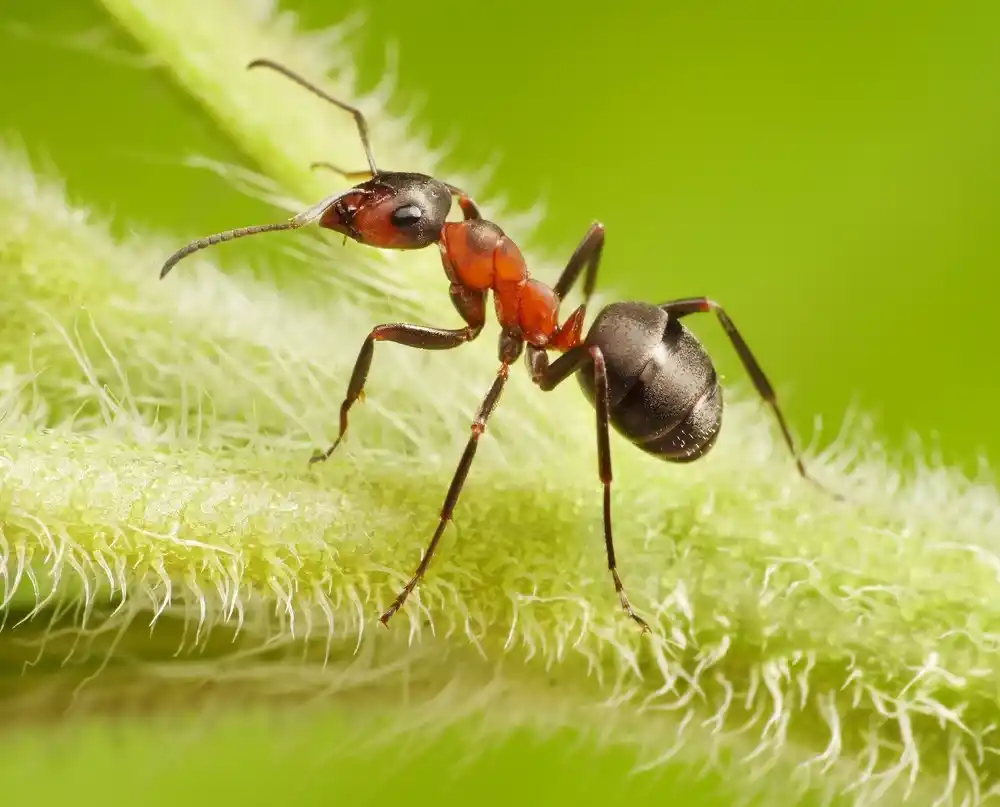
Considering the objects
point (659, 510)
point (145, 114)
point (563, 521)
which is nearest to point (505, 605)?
point (563, 521)

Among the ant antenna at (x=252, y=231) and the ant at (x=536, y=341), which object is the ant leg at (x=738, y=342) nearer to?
the ant at (x=536, y=341)

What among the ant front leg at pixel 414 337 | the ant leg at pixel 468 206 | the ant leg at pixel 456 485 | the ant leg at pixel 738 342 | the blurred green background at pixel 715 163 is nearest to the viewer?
the ant leg at pixel 456 485

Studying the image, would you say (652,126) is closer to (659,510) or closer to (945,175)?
(945,175)

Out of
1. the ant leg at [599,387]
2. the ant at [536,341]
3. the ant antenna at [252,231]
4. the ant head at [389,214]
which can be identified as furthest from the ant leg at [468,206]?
the ant antenna at [252,231]

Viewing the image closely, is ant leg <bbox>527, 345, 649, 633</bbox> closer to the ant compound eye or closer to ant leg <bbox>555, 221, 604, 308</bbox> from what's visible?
ant leg <bbox>555, 221, 604, 308</bbox>

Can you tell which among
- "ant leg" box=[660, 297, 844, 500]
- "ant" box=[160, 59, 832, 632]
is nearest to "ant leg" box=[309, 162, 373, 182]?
"ant" box=[160, 59, 832, 632]

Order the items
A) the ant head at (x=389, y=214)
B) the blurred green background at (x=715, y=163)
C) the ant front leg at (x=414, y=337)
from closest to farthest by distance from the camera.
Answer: the ant front leg at (x=414, y=337), the ant head at (x=389, y=214), the blurred green background at (x=715, y=163)

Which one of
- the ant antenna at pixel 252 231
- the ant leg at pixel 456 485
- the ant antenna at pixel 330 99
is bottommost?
the ant leg at pixel 456 485
